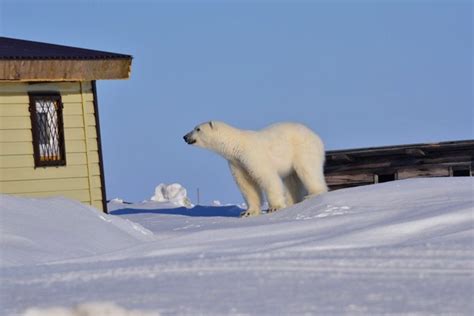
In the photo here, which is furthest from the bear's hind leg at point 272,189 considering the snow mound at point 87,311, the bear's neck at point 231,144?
the snow mound at point 87,311

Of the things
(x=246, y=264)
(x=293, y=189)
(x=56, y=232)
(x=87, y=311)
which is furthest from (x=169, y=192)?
(x=87, y=311)

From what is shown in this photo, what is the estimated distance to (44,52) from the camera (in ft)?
54.2

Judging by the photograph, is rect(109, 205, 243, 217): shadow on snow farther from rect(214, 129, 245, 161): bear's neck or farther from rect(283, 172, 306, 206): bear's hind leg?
rect(214, 129, 245, 161): bear's neck

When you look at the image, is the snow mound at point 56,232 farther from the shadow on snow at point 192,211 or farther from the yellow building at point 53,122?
the shadow on snow at point 192,211

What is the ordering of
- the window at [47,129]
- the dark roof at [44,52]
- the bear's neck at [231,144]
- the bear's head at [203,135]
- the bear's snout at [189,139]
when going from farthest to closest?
the bear's snout at [189,139] < the bear's head at [203,135] < the bear's neck at [231,144] < the window at [47,129] < the dark roof at [44,52]

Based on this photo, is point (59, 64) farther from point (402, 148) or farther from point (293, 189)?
point (402, 148)

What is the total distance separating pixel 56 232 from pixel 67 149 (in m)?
5.00

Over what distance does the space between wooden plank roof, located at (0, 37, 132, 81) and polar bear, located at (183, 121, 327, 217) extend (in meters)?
1.59

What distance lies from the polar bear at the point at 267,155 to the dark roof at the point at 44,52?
185 centimetres

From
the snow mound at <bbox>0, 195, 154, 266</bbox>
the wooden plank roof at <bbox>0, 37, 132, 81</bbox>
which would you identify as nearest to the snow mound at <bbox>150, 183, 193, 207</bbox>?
the wooden plank roof at <bbox>0, 37, 132, 81</bbox>

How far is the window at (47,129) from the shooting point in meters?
16.2

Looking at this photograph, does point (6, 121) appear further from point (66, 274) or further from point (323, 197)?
point (66, 274)

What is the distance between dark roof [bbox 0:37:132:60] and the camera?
15.8 m

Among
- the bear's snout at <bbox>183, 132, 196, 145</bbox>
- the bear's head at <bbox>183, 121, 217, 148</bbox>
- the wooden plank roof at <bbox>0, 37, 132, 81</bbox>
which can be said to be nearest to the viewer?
the wooden plank roof at <bbox>0, 37, 132, 81</bbox>
